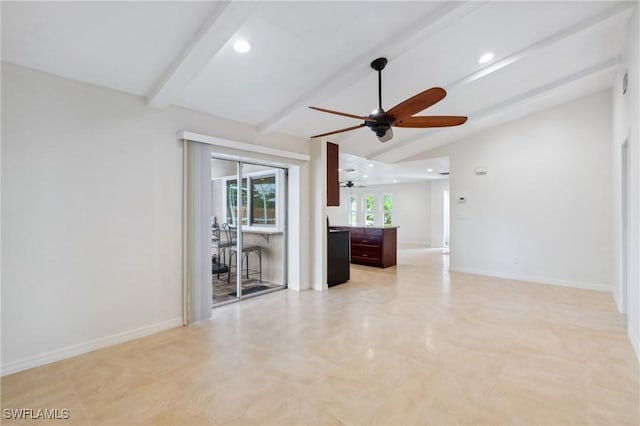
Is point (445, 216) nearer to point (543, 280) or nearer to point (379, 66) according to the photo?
point (543, 280)

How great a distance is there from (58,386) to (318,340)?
2114mm

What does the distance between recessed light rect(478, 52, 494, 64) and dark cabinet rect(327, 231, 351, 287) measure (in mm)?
3299

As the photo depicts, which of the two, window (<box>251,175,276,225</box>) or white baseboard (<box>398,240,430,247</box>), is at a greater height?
window (<box>251,175,276,225</box>)

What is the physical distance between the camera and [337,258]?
17.6 feet

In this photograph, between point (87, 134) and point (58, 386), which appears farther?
point (87, 134)

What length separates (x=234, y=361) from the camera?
2.61 meters

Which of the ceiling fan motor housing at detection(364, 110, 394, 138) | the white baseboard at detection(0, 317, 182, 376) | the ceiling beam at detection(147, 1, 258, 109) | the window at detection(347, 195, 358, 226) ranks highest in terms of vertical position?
the ceiling beam at detection(147, 1, 258, 109)

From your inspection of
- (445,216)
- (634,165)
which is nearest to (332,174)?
(634,165)

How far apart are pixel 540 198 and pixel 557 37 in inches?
123

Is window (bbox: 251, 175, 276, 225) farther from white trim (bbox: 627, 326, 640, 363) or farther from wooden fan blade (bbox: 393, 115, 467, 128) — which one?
white trim (bbox: 627, 326, 640, 363)

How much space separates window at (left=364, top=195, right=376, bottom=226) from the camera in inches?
521

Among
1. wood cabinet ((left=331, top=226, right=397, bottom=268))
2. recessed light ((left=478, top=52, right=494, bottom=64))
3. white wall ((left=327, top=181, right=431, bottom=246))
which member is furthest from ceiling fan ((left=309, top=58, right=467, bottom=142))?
white wall ((left=327, top=181, right=431, bottom=246))

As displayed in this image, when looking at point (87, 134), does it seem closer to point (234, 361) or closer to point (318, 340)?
point (234, 361)

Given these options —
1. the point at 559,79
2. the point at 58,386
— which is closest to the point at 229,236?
the point at 58,386
